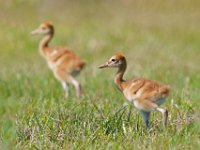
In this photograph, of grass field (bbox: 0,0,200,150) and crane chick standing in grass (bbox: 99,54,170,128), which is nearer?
grass field (bbox: 0,0,200,150)

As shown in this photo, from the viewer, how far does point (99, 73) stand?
9.09 metres

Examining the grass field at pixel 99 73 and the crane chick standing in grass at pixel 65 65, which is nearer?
the grass field at pixel 99 73

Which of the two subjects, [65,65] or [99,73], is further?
[99,73]

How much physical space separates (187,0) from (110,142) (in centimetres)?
1472

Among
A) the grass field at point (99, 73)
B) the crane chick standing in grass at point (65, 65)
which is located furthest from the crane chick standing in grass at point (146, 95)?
the crane chick standing in grass at point (65, 65)

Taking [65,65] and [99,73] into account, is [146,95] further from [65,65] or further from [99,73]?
[99,73]

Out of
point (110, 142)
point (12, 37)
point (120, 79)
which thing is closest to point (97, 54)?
point (12, 37)

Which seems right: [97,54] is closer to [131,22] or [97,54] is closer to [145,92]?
[131,22]

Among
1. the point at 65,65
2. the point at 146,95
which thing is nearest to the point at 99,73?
the point at 65,65

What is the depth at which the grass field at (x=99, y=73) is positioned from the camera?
4.79 m

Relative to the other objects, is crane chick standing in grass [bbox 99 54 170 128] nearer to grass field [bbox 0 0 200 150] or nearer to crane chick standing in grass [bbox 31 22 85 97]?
grass field [bbox 0 0 200 150]

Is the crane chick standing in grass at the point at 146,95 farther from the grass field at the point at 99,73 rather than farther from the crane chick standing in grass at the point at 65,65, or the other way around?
the crane chick standing in grass at the point at 65,65

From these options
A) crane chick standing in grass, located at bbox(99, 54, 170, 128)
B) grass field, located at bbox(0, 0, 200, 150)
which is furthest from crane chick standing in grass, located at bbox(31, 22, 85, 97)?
crane chick standing in grass, located at bbox(99, 54, 170, 128)

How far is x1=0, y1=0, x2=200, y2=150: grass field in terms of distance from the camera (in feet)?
15.7
